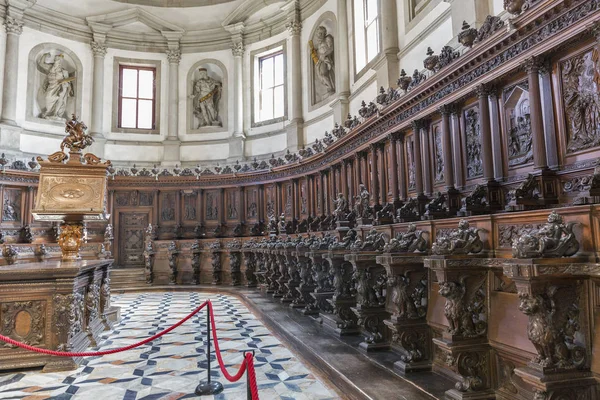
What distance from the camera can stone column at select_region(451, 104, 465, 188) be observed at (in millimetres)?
6236

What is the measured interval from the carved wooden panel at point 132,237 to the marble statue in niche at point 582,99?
13.8 m

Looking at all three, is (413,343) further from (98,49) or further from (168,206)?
(98,49)

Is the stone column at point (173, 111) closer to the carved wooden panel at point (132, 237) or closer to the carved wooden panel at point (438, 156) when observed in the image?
the carved wooden panel at point (132, 237)

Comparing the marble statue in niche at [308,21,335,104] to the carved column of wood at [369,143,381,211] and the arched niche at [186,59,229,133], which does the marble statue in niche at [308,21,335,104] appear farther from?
the carved column of wood at [369,143,381,211]

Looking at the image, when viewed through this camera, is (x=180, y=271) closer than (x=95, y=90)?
Yes

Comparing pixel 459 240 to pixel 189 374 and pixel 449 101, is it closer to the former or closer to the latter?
pixel 189 374

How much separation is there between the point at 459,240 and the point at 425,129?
14.2ft

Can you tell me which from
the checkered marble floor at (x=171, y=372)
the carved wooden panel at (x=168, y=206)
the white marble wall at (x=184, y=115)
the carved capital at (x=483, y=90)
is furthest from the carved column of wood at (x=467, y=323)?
the carved wooden panel at (x=168, y=206)

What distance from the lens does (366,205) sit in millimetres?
6461

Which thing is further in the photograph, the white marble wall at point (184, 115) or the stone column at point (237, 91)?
the stone column at point (237, 91)

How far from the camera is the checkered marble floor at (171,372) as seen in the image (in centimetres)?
379

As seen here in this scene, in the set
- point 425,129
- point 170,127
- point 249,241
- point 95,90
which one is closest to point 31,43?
point 95,90

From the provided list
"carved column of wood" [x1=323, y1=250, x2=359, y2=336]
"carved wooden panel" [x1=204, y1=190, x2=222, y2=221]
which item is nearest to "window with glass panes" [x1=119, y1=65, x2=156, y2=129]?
"carved wooden panel" [x1=204, y1=190, x2=222, y2=221]

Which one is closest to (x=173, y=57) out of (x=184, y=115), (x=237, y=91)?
(x=184, y=115)
